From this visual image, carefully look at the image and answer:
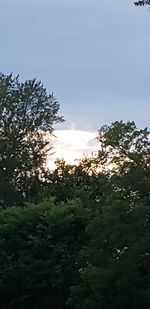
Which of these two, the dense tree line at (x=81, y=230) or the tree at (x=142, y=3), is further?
the dense tree line at (x=81, y=230)

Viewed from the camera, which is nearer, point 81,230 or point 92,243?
point 92,243

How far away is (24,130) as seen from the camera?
57281 millimetres

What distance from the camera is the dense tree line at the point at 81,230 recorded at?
27984 mm

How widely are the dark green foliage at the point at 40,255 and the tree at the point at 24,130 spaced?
1671cm

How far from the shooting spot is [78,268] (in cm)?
3428

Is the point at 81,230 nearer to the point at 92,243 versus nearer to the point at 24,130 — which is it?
the point at 92,243

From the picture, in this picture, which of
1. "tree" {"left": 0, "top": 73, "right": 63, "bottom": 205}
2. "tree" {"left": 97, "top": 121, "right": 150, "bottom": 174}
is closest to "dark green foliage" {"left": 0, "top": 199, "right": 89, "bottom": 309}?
"tree" {"left": 97, "top": 121, "right": 150, "bottom": 174}

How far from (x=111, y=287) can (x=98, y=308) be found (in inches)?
37.9

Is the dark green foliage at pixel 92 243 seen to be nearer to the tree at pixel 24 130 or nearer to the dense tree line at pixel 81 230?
the dense tree line at pixel 81 230

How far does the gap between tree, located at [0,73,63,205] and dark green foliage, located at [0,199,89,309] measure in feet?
54.8

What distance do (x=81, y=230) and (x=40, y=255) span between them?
2.08 meters

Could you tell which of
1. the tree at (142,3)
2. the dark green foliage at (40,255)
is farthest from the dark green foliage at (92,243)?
the tree at (142,3)

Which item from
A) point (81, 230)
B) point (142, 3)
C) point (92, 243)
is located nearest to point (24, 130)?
point (81, 230)

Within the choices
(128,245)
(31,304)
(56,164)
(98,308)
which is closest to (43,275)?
(31,304)
